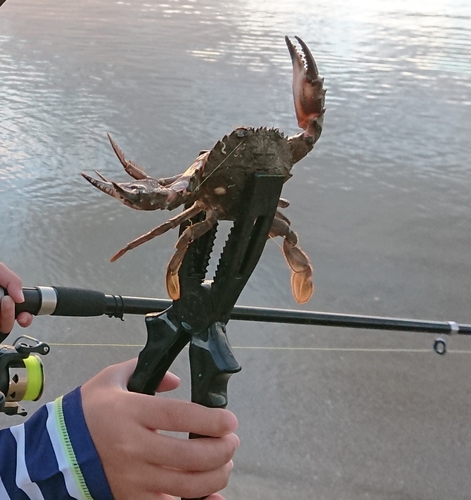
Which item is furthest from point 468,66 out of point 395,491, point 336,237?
point 395,491

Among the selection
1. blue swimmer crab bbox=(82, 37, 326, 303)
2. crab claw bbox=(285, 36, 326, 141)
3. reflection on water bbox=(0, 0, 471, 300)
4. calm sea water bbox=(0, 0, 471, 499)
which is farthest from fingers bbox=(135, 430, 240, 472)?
reflection on water bbox=(0, 0, 471, 300)

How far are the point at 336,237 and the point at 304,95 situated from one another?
1.64m

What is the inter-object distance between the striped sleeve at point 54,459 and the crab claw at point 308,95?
0.29 m

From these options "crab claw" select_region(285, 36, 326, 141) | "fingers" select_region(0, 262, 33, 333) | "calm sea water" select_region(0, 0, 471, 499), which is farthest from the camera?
"calm sea water" select_region(0, 0, 471, 499)

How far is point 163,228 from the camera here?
474 mm

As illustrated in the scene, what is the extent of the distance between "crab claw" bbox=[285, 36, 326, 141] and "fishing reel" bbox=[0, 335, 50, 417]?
378mm

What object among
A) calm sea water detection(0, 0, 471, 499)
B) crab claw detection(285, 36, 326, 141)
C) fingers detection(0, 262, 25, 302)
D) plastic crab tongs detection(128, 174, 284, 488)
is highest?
crab claw detection(285, 36, 326, 141)

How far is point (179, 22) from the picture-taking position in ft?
14.5

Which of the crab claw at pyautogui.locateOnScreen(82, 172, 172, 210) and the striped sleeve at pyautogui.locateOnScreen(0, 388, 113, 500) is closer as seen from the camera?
the crab claw at pyautogui.locateOnScreen(82, 172, 172, 210)

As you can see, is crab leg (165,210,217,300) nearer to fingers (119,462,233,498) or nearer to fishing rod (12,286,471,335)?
fingers (119,462,233,498)

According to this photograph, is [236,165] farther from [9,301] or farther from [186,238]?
[9,301]

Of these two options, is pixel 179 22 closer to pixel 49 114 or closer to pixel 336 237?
pixel 49 114

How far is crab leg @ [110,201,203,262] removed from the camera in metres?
0.47

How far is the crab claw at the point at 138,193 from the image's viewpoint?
1.30ft
